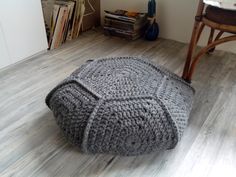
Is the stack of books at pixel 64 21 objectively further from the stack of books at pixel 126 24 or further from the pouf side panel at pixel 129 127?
the pouf side panel at pixel 129 127

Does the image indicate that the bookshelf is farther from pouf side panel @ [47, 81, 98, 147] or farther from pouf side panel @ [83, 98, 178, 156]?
pouf side panel @ [83, 98, 178, 156]

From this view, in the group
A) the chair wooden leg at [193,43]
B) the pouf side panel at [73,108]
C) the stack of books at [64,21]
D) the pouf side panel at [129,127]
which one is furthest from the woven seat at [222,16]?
the stack of books at [64,21]

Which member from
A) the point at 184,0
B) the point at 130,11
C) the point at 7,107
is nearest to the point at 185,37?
the point at 184,0

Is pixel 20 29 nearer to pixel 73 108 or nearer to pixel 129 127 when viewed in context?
pixel 73 108

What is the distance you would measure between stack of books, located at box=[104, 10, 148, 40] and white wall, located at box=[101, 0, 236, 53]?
0.12 metres

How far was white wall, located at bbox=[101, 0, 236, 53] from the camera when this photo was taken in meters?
1.88

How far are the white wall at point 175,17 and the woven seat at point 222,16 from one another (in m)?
0.66


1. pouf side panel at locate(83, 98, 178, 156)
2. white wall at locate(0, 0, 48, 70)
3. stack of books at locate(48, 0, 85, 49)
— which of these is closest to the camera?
pouf side panel at locate(83, 98, 178, 156)

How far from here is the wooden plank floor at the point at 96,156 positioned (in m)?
0.96

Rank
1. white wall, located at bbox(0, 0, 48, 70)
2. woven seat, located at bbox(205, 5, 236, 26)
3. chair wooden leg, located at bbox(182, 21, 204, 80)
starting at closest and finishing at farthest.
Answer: woven seat, located at bbox(205, 5, 236, 26) < chair wooden leg, located at bbox(182, 21, 204, 80) < white wall, located at bbox(0, 0, 48, 70)

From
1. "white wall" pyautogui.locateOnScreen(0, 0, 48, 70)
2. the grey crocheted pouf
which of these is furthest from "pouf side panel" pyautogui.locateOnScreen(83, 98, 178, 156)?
"white wall" pyautogui.locateOnScreen(0, 0, 48, 70)

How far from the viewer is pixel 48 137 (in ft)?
3.64

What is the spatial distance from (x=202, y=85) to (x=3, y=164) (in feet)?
3.89

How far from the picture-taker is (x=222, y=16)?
1179 mm
